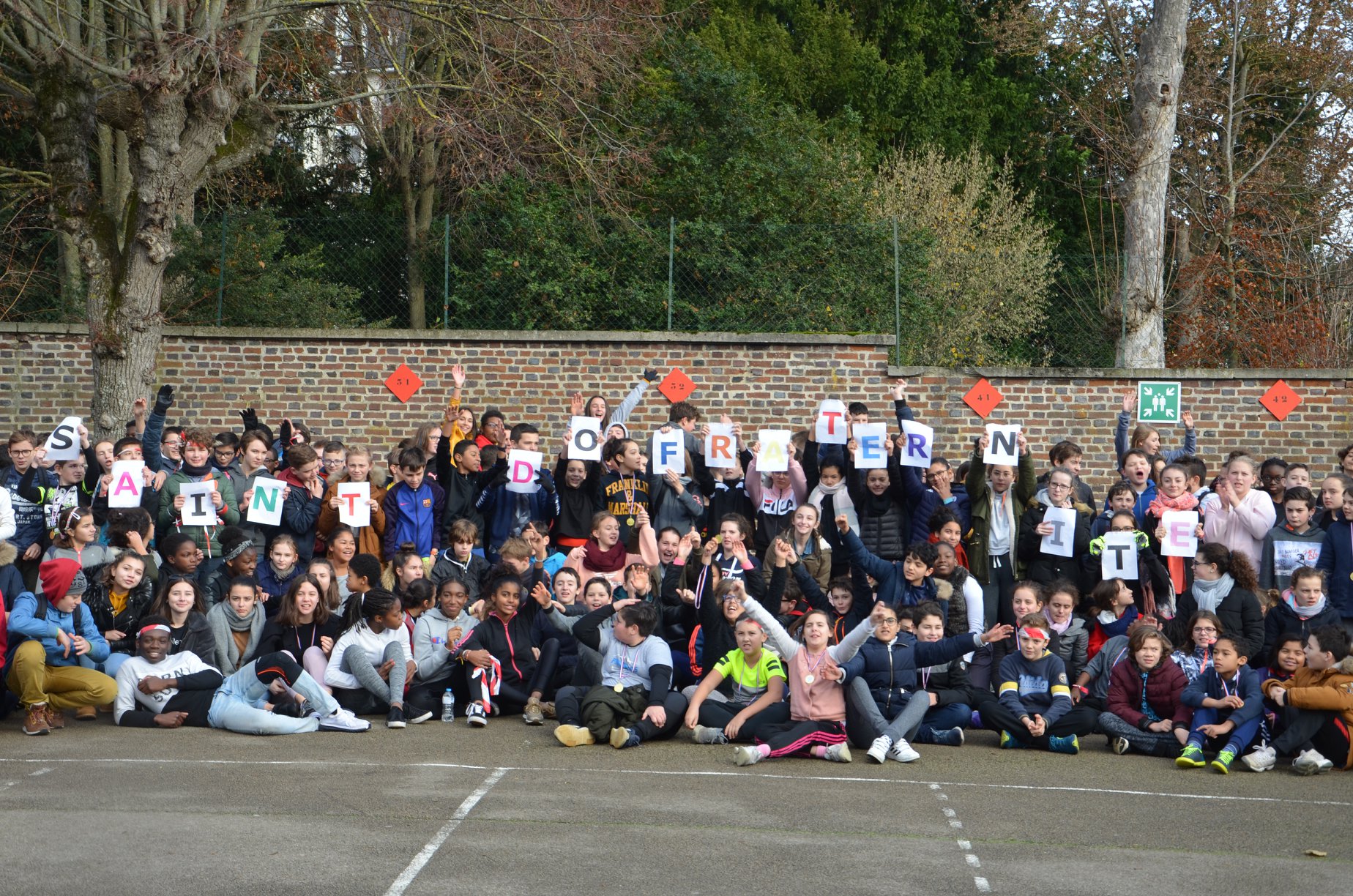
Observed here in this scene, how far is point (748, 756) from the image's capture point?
29.2 ft

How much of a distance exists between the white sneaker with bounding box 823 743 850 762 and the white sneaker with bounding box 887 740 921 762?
280 millimetres

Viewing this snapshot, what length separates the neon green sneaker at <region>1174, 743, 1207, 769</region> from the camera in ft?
29.7

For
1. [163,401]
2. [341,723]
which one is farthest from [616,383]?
[341,723]

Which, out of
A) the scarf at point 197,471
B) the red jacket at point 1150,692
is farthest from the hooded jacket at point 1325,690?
the scarf at point 197,471

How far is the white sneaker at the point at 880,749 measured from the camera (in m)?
8.99

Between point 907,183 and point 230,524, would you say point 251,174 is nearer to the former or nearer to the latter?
point 907,183

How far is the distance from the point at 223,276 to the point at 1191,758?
39.0 feet

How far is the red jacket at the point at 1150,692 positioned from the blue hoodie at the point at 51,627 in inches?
262

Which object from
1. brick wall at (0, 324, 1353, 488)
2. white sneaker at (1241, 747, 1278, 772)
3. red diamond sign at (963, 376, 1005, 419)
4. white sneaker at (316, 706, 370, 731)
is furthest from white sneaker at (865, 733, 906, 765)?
red diamond sign at (963, 376, 1005, 419)

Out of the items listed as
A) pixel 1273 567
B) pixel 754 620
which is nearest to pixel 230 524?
pixel 754 620

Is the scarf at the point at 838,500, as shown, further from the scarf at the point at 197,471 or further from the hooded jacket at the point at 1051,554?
the scarf at the point at 197,471

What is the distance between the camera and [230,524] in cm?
1126

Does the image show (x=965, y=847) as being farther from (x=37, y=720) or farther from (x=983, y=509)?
(x=37, y=720)

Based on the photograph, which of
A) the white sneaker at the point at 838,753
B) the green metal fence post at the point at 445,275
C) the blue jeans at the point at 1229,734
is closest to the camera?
the white sneaker at the point at 838,753
